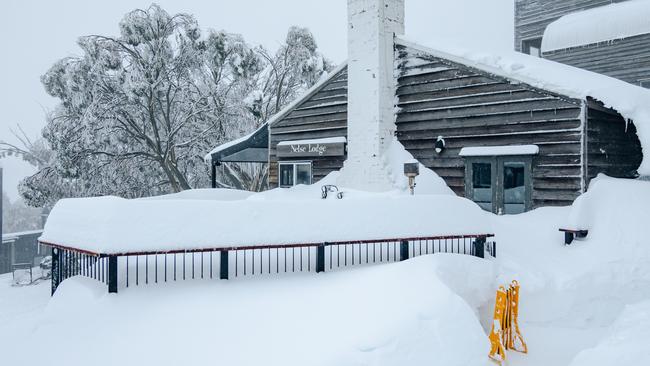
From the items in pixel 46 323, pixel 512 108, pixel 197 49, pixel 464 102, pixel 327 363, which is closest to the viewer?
pixel 327 363

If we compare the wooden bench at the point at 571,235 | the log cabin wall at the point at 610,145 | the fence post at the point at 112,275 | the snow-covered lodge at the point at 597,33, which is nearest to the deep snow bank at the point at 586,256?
the wooden bench at the point at 571,235

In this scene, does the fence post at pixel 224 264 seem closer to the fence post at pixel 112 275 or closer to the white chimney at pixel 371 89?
the fence post at pixel 112 275

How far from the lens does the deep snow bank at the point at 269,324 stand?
5.94m

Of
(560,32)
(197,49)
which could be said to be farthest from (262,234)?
(560,32)

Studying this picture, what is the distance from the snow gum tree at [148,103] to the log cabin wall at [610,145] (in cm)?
1735

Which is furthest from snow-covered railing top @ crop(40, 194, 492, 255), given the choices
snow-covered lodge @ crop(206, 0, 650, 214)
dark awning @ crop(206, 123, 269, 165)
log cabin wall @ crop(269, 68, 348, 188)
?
dark awning @ crop(206, 123, 269, 165)

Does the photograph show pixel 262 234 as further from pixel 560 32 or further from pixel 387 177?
pixel 560 32

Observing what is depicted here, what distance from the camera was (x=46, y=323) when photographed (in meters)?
7.28

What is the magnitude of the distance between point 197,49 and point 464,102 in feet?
50.6

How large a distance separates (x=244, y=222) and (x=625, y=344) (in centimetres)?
609

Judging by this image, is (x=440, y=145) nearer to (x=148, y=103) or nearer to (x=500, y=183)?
(x=500, y=183)

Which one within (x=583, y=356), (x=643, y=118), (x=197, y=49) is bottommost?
(x=583, y=356)

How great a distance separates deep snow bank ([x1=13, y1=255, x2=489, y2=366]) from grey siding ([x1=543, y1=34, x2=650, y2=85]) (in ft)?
61.3

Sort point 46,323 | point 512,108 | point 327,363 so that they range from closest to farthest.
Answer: point 327,363 → point 46,323 → point 512,108
